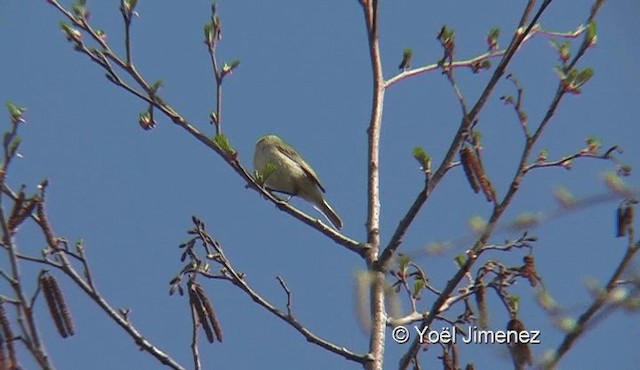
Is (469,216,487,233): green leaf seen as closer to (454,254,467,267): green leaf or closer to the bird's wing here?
(454,254,467,267): green leaf

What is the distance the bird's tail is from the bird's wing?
126mm

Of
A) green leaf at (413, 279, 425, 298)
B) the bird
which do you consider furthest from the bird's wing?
green leaf at (413, 279, 425, 298)

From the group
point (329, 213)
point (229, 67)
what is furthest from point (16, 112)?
point (329, 213)

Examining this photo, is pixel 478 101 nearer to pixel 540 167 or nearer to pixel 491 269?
pixel 540 167

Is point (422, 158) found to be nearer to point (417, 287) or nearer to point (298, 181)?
point (417, 287)

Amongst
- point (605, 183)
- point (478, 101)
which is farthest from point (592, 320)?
point (478, 101)

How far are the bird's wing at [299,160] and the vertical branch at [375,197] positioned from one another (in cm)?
316

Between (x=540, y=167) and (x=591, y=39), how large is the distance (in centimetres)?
57

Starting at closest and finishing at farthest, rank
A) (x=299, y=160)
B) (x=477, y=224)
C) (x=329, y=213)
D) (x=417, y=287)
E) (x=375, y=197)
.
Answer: (x=477, y=224) < (x=417, y=287) < (x=375, y=197) < (x=329, y=213) < (x=299, y=160)

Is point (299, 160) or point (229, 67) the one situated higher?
point (299, 160)

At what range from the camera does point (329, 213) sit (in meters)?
8.59

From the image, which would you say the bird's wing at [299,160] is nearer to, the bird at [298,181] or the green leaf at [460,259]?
the bird at [298,181]

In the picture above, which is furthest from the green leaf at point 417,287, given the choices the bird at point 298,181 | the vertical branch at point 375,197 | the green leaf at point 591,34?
the bird at point 298,181

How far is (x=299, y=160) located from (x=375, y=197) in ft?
12.5
